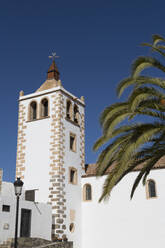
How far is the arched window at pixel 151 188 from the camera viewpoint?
24609mm

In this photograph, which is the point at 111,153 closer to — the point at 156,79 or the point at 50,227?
the point at 156,79

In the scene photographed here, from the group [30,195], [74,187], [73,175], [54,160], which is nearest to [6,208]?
[30,195]

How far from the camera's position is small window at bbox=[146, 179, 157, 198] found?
24594mm

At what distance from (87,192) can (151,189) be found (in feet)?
16.8

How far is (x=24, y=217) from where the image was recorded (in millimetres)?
21953

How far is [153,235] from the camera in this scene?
77.6ft

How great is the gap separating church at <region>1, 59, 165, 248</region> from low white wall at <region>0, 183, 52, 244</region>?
793mm

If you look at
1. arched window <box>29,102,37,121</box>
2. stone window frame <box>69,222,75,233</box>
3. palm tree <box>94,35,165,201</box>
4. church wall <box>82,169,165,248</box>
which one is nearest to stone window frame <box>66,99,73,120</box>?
arched window <box>29,102,37,121</box>

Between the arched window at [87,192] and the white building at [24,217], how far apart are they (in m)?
3.92

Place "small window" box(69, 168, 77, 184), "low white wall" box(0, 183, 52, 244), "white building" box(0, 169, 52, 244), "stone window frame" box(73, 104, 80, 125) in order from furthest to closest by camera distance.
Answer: "stone window frame" box(73, 104, 80, 125)
"small window" box(69, 168, 77, 184)
"white building" box(0, 169, 52, 244)
"low white wall" box(0, 183, 52, 244)

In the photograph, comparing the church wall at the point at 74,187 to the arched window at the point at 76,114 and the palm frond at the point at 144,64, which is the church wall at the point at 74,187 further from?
the palm frond at the point at 144,64

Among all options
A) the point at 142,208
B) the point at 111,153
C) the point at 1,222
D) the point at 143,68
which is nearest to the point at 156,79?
the point at 143,68

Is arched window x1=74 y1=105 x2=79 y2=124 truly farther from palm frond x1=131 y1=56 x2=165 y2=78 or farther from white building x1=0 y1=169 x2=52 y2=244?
palm frond x1=131 y1=56 x2=165 y2=78

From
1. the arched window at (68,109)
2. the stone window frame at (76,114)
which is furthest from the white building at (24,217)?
the stone window frame at (76,114)
